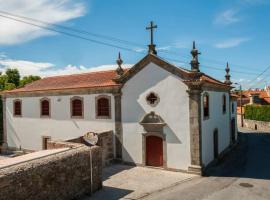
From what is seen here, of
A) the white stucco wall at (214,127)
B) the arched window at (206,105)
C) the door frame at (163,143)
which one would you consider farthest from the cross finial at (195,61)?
the door frame at (163,143)

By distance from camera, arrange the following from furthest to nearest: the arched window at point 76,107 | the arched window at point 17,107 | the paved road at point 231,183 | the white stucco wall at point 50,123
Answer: the arched window at point 17,107, the arched window at point 76,107, the white stucco wall at point 50,123, the paved road at point 231,183

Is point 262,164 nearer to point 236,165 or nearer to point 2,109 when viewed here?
point 236,165

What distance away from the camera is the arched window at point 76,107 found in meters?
20.0

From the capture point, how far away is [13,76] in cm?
4362

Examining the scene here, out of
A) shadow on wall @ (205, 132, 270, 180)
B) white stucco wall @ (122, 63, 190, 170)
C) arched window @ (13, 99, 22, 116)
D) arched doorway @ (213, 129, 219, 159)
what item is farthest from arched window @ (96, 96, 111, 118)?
arched window @ (13, 99, 22, 116)

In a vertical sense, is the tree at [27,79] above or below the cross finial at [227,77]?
above

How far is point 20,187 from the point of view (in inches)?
367

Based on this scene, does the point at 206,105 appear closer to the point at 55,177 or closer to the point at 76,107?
the point at 76,107

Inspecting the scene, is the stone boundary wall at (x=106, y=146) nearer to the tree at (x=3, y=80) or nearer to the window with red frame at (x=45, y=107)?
the window with red frame at (x=45, y=107)

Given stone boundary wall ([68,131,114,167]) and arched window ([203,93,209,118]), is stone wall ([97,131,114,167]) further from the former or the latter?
arched window ([203,93,209,118])

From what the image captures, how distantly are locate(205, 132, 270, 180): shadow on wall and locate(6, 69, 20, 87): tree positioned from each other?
1442 inches

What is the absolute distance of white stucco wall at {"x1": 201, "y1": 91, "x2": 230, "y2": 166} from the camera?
1633 centimetres

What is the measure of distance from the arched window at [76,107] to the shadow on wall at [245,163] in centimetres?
1040

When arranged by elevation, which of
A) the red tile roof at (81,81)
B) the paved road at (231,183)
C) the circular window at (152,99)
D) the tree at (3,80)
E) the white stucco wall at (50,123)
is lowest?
the paved road at (231,183)
